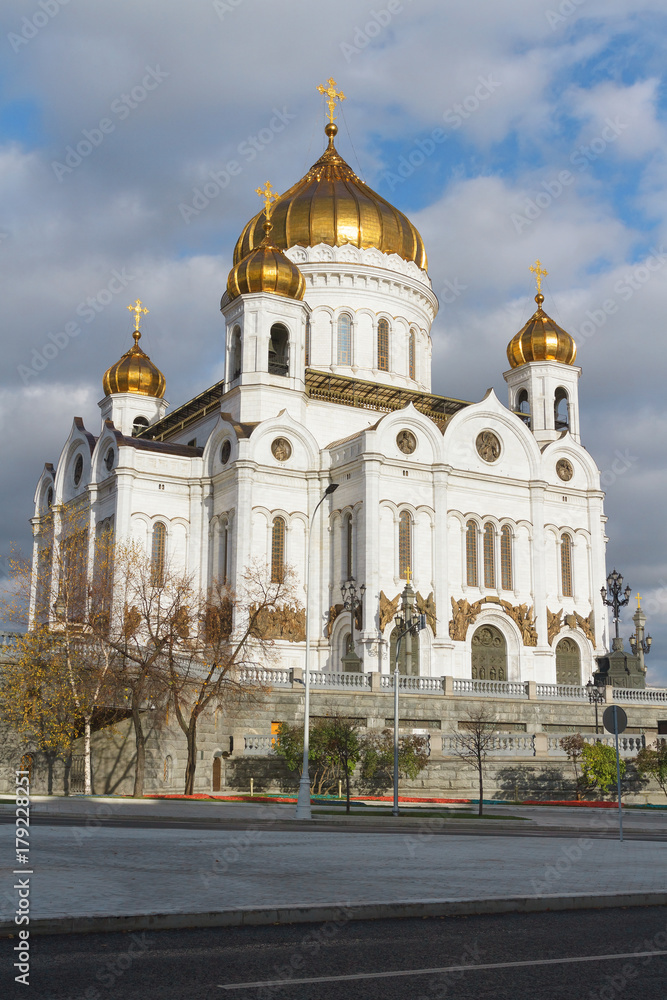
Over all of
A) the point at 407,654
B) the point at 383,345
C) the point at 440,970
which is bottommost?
the point at 440,970

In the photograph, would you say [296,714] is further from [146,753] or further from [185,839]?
[185,839]

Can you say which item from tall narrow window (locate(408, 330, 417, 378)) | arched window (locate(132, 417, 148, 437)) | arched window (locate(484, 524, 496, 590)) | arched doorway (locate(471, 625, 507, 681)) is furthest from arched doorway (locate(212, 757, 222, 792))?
arched window (locate(132, 417, 148, 437))

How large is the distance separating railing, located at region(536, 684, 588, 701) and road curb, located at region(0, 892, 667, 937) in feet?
103

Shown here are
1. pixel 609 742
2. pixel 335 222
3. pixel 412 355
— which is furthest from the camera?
pixel 412 355

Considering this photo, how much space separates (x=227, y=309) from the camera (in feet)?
173

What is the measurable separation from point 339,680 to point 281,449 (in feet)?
46.7

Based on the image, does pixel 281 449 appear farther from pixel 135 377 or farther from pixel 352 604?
pixel 135 377

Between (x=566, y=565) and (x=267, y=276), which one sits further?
(x=566, y=565)

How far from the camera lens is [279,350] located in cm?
5334

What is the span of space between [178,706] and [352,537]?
17183 millimetres

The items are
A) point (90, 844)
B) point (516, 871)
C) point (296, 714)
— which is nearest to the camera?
point (516, 871)

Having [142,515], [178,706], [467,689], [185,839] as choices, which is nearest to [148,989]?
[185,839]

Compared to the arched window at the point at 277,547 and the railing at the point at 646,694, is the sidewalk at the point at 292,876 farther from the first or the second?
the arched window at the point at 277,547

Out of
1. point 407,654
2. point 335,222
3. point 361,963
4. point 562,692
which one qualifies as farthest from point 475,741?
point 335,222
